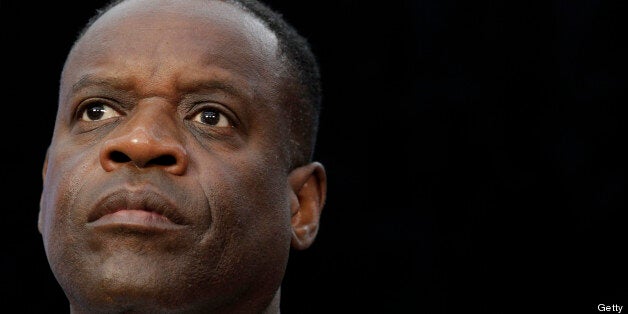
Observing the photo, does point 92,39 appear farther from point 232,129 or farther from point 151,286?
point 151,286

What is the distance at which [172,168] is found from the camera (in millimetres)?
3006

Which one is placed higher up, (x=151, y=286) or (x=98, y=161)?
(x=98, y=161)

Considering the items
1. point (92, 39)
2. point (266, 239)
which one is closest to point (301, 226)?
point (266, 239)

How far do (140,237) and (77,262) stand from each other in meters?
0.23

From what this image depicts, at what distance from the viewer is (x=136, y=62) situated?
3.18m

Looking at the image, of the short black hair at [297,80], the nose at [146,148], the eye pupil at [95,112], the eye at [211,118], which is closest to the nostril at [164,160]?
the nose at [146,148]

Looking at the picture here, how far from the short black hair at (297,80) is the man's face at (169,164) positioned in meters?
0.09

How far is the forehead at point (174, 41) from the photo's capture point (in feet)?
10.5

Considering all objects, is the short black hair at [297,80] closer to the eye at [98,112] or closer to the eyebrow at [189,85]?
the eyebrow at [189,85]

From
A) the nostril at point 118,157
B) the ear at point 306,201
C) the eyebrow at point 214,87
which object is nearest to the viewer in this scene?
the nostril at point 118,157

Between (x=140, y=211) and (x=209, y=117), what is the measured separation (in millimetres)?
423

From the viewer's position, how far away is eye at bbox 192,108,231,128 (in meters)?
3.20

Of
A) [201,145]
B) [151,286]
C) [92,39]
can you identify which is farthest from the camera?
[92,39]

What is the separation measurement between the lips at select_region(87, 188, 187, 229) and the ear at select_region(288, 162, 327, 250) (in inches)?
23.5
